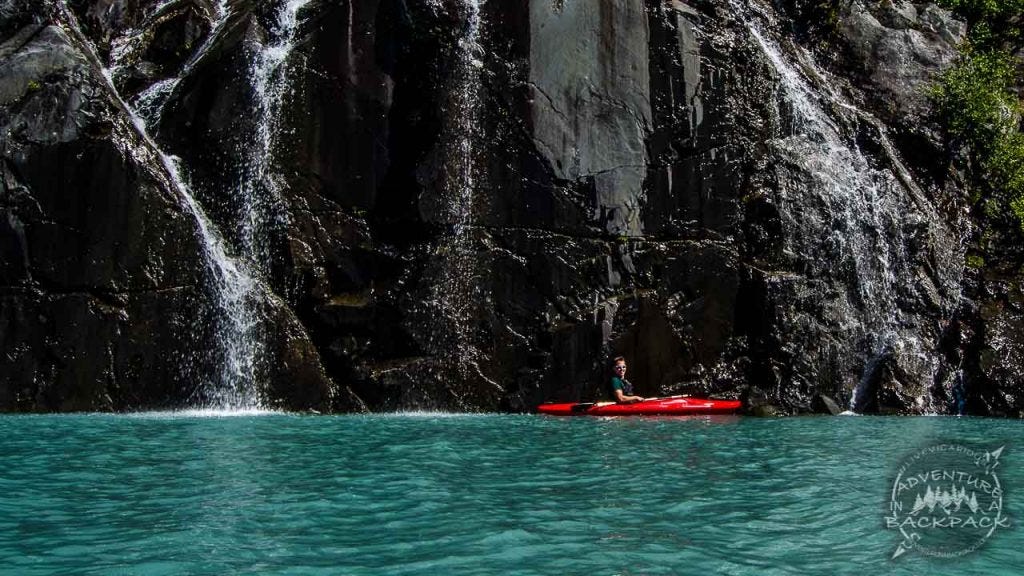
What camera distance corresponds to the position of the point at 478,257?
20.5 meters

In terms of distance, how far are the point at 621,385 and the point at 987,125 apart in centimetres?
1225

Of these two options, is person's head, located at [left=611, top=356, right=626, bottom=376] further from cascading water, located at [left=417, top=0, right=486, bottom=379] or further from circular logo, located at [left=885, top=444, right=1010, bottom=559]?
circular logo, located at [left=885, top=444, right=1010, bottom=559]

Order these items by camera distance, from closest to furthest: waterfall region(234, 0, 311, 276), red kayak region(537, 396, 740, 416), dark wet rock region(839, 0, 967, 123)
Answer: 1. red kayak region(537, 396, 740, 416)
2. waterfall region(234, 0, 311, 276)
3. dark wet rock region(839, 0, 967, 123)

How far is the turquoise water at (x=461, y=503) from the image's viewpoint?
621cm

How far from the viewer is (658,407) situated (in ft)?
59.5

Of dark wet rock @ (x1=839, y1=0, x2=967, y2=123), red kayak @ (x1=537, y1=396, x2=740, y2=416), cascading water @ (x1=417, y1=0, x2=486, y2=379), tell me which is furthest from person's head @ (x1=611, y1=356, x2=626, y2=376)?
dark wet rock @ (x1=839, y1=0, x2=967, y2=123)

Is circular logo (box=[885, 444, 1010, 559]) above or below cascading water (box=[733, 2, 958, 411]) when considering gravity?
below

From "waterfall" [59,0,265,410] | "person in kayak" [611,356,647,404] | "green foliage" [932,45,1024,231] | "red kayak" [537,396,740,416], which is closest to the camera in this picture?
"red kayak" [537,396,740,416]

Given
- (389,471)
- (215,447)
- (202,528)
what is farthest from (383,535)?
(215,447)

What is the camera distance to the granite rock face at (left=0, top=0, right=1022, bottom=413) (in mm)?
19156

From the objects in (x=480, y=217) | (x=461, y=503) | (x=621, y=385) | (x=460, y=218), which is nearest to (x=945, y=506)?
(x=461, y=503)

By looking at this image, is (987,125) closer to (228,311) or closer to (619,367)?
(619,367)

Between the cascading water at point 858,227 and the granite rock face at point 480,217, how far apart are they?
6cm

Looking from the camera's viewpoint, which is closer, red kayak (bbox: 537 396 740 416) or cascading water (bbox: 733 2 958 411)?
red kayak (bbox: 537 396 740 416)
